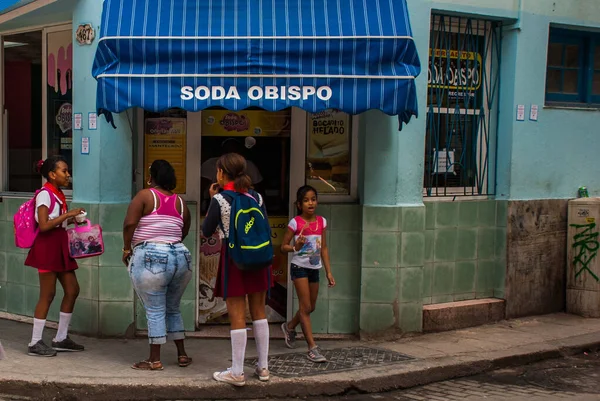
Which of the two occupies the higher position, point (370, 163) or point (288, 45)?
point (288, 45)

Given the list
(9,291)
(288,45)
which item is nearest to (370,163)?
(288,45)

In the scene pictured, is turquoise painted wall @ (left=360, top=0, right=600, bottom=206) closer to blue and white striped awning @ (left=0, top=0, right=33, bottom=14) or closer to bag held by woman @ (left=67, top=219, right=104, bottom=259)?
bag held by woman @ (left=67, top=219, right=104, bottom=259)

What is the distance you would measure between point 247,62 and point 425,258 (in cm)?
298

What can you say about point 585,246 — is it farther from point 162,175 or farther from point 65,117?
point 65,117

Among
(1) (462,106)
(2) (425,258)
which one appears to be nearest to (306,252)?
(2) (425,258)

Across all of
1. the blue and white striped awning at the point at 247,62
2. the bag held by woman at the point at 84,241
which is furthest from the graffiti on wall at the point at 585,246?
the bag held by woman at the point at 84,241

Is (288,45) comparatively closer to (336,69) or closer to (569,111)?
(336,69)

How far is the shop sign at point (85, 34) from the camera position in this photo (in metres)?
7.44

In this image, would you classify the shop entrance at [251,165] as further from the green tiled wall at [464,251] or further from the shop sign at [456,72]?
the shop sign at [456,72]

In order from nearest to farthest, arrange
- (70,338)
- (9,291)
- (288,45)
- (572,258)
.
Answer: (288,45)
(70,338)
(9,291)
(572,258)

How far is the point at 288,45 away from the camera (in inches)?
261

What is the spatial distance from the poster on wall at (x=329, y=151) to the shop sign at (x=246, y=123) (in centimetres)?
29

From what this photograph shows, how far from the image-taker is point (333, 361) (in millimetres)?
6859

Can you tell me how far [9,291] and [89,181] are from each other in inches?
73.6
